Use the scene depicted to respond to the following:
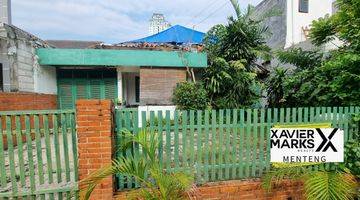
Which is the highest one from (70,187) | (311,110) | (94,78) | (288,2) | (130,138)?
(288,2)

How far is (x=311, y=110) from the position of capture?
3988 millimetres

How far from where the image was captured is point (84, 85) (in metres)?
11.4

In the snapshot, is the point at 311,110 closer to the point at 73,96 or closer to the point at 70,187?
the point at 70,187

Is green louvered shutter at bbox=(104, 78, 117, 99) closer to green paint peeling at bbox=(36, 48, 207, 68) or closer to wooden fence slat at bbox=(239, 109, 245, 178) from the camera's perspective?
green paint peeling at bbox=(36, 48, 207, 68)

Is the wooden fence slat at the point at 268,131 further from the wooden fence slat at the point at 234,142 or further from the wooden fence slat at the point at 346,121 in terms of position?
the wooden fence slat at the point at 346,121

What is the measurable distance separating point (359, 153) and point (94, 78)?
33.4ft

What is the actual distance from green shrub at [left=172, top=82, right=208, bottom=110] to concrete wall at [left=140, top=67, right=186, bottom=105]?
64 centimetres

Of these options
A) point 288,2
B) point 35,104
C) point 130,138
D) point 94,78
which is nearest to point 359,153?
point 130,138

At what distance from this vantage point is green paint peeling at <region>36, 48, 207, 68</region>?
9.86m

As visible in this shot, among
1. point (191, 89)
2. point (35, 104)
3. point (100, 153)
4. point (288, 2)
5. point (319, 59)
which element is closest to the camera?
point (100, 153)

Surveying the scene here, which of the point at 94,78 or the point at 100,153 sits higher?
the point at 94,78

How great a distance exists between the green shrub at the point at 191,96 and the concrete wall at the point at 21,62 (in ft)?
17.2

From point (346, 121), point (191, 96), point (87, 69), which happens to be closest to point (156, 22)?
point (87, 69)

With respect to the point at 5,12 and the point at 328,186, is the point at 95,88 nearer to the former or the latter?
the point at 5,12
